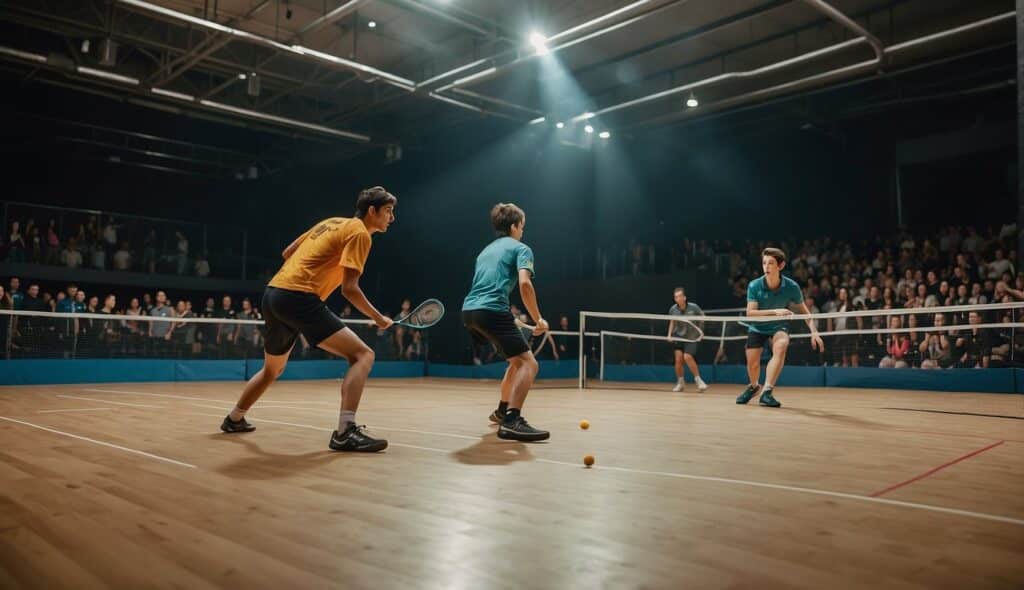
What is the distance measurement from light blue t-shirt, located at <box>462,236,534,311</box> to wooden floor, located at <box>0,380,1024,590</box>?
97 centimetres

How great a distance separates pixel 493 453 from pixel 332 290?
1.41 meters

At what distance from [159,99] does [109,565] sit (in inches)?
648

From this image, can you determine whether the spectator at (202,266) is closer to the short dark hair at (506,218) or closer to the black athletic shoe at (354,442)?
the short dark hair at (506,218)

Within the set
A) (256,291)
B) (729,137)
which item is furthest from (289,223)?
(729,137)

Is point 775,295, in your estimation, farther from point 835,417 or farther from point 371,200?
point 371,200

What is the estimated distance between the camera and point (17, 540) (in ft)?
7.49

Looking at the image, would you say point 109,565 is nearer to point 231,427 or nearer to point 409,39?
point 231,427

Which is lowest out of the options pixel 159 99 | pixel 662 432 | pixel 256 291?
pixel 662 432

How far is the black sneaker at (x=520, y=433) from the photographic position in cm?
483

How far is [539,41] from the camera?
40.5ft

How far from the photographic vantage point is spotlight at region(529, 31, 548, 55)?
1225 centimetres

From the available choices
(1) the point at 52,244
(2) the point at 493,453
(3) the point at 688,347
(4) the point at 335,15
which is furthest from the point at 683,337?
(1) the point at 52,244

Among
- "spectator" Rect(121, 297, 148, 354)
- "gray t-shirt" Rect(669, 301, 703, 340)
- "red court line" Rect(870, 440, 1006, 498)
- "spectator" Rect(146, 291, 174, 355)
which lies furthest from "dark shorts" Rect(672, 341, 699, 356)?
"spectator" Rect(121, 297, 148, 354)

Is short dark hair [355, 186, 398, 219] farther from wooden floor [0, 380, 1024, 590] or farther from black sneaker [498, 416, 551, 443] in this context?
black sneaker [498, 416, 551, 443]
